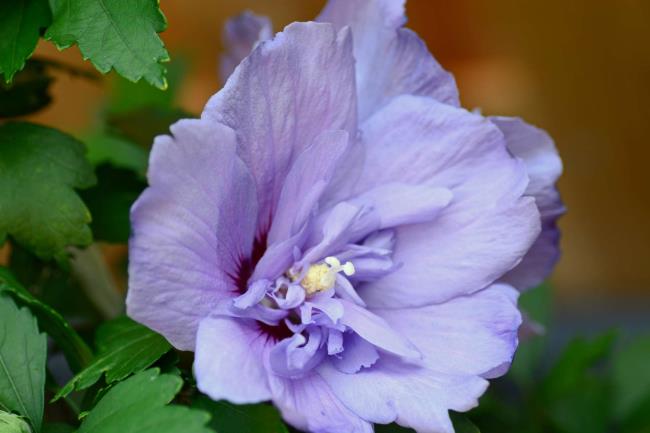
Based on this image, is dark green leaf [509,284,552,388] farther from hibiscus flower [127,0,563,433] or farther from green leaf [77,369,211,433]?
green leaf [77,369,211,433]

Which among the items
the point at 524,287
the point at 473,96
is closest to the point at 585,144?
the point at 473,96

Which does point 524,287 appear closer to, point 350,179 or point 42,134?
point 350,179

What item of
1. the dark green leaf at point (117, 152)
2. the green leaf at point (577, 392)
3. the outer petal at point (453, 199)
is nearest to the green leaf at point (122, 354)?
the outer petal at point (453, 199)

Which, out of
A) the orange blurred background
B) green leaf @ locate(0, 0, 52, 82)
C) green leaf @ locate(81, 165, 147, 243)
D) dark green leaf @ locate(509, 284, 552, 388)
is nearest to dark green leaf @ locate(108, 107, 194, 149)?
green leaf @ locate(81, 165, 147, 243)

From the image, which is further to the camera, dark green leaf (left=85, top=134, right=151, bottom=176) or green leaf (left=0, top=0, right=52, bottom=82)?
dark green leaf (left=85, top=134, right=151, bottom=176)

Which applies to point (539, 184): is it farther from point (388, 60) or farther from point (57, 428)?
point (57, 428)

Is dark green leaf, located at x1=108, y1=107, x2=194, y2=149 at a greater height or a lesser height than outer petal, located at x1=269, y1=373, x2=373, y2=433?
greater
